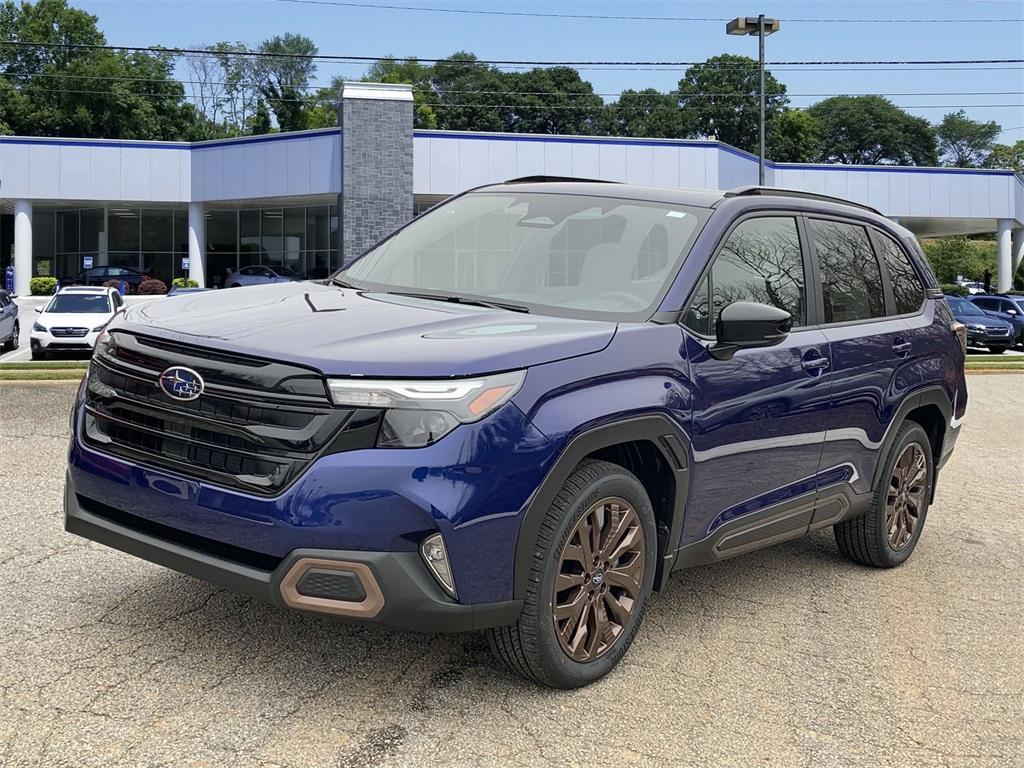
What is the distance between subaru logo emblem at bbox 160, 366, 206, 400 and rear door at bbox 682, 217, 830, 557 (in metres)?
1.85

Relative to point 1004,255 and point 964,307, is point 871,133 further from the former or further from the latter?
point 964,307

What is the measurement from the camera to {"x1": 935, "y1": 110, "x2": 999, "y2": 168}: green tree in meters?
134

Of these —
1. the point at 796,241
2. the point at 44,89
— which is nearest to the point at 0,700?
the point at 796,241

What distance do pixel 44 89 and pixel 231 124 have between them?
27242mm

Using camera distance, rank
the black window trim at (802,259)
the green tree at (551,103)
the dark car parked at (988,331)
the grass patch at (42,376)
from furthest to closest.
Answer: the green tree at (551,103), the dark car parked at (988,331), the grass patch at (42,376), the black window trim at (802,259)

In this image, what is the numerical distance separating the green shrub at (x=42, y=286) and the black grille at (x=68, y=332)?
2698cm

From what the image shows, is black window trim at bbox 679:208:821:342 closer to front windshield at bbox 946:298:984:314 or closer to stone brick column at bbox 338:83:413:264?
front windshield at bbox 946:298:984:314

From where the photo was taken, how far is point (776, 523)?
189 inches

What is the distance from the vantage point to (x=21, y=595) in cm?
479

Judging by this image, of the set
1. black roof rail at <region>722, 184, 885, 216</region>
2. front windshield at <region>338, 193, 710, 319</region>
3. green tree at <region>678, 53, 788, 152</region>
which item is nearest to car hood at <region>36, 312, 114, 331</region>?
front windshield at <region>338, 193, 710, 319</region>

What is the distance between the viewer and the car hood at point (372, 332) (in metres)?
3.39

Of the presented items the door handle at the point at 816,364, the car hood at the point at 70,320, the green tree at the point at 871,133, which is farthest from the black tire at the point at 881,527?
the green tree at the point at 871,133

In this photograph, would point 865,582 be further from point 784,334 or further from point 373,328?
point 373,328

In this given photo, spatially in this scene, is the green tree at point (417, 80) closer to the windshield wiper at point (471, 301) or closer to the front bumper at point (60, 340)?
the front bumper at point (60, 340)
